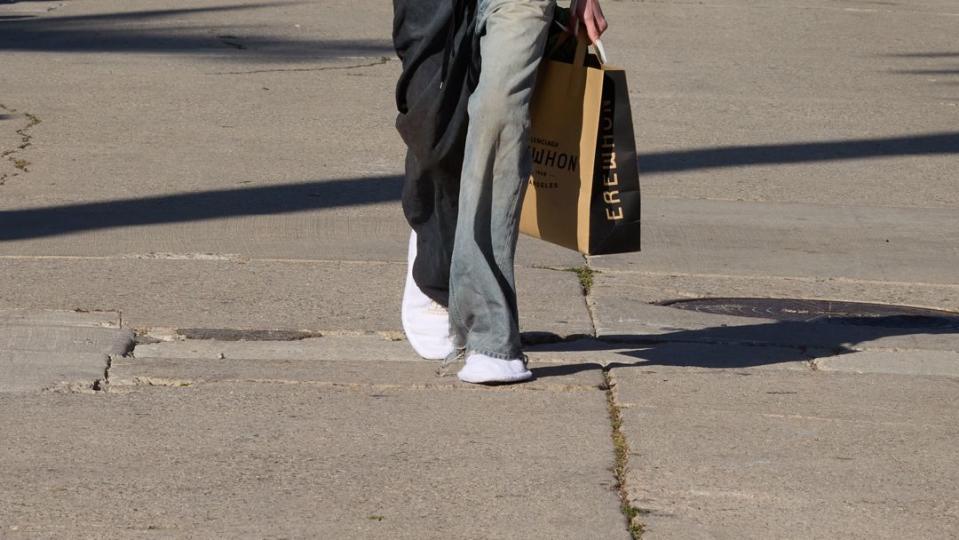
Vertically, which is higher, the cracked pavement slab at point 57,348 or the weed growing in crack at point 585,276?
the cracked pavement slab at point 57,348

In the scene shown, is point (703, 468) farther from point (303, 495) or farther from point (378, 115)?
point (378, 115)

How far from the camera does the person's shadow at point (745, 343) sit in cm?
520

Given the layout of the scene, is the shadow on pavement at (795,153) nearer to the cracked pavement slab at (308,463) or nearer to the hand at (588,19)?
the hand at (588,19)

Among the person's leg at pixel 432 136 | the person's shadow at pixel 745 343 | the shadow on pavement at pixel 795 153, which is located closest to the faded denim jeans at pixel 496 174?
the person's leg at pixel 432 136

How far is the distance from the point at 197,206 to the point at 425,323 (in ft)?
8.82

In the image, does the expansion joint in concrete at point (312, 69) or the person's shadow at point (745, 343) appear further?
the expansion joint in concrete at point (312, 69)

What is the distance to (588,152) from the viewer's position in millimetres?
4512

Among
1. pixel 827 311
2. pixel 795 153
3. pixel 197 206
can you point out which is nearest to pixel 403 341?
pixel 827 311

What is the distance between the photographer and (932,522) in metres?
3.74

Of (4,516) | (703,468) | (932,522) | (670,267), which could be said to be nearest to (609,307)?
(670,267)

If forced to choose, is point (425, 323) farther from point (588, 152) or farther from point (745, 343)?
point (745, 343)

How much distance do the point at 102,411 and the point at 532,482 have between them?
1.28 metres

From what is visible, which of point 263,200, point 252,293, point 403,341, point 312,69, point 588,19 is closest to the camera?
point 588,19

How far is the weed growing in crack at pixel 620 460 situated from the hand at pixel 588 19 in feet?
3.37
